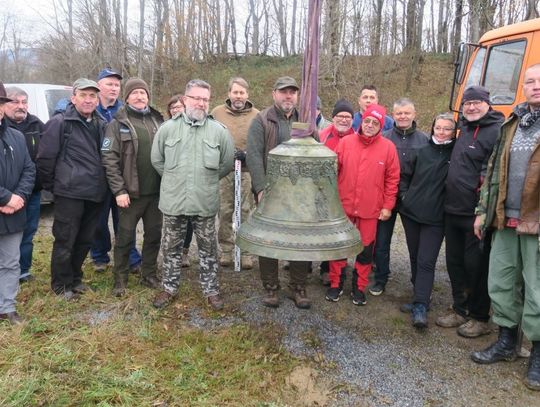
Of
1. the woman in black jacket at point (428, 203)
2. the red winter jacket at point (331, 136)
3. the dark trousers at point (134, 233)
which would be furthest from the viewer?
the red winter jacket at point (331, 136)

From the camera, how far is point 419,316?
3.71 m

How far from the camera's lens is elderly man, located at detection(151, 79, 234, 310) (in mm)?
3566

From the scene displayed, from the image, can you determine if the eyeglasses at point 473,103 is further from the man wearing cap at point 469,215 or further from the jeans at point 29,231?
the jeans at point 29,231

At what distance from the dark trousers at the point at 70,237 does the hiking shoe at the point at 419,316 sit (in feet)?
9.42

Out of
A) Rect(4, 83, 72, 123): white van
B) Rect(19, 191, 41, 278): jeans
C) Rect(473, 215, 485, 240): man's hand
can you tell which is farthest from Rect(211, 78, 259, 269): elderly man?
Rect(4, 83, 72, 123): white van

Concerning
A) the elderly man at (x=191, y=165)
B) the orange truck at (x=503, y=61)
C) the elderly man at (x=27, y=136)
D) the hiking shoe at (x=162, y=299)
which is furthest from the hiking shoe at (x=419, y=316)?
the elderly man at (x=27, y=136)

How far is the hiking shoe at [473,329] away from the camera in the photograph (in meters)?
3.59

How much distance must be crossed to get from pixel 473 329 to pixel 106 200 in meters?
3.33

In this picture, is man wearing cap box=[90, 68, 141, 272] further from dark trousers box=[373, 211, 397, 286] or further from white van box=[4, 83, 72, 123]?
white van box=[4, 83, 72, 123]

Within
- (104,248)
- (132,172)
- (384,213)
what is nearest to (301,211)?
(384,213)

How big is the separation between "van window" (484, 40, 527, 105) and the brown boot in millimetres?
3293

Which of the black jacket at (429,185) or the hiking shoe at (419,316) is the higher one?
the black jacket at (429,185)

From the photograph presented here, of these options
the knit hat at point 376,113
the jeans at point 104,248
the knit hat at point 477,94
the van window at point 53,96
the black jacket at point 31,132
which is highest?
the van window at point 53,96

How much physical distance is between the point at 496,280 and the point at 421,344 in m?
0.76
